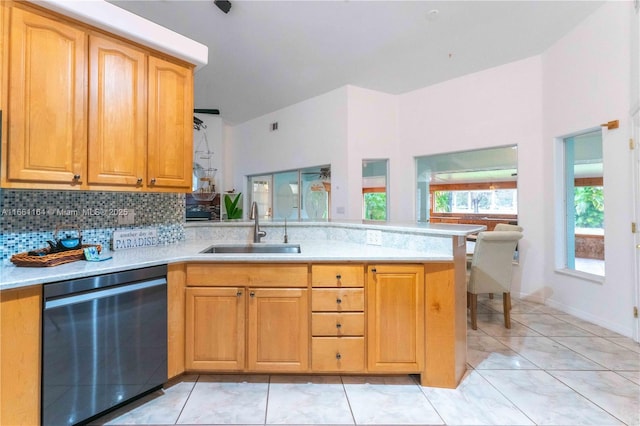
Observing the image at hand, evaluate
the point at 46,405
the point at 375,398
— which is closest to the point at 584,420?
the point at 375,398

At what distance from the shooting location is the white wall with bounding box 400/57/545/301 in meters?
3.73

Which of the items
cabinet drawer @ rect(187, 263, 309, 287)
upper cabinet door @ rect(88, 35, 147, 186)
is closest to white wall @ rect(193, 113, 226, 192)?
upper cabinet door @ rect(88, 35, 147, 186)

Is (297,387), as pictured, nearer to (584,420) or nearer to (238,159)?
(584,420)

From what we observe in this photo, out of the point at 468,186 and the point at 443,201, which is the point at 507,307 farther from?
the point at 468,186

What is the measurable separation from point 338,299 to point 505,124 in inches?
141

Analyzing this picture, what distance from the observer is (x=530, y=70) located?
12.3 feet

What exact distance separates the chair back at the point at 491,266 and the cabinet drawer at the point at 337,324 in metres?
1.56

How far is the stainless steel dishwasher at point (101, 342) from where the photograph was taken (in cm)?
141

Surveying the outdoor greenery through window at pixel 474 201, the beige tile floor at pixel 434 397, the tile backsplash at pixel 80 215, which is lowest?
the beige tile floor at pixel 434 397

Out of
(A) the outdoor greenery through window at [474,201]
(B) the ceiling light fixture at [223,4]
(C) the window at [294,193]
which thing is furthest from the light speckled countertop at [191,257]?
(A) the outdoor greenery through window at [474,201]

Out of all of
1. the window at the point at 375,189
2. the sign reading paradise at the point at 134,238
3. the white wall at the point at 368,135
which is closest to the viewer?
the sign reading paradise at the point at 134,238

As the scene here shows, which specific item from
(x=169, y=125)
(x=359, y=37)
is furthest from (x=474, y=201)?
(x=169, y=125)

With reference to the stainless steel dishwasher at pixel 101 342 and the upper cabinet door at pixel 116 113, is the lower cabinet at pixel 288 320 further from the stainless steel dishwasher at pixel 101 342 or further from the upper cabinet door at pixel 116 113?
the upper cabinet door at pixel 116 113

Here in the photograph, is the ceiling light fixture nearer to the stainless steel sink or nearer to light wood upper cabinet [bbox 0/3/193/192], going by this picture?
light wood upper cabinet [bbox 0/3/193/192]
